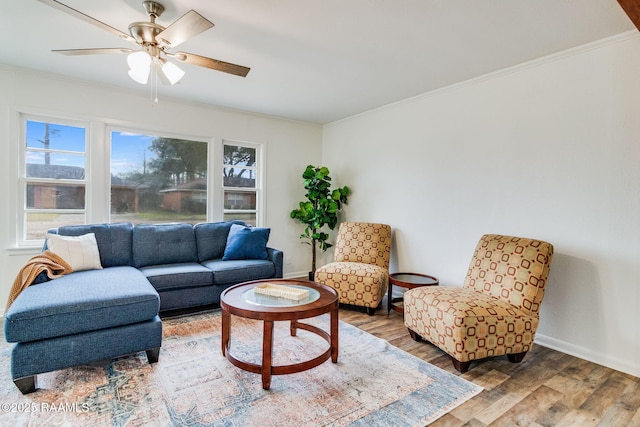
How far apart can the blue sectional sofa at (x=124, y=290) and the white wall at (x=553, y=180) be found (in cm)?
207

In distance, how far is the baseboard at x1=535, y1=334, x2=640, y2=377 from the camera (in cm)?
237

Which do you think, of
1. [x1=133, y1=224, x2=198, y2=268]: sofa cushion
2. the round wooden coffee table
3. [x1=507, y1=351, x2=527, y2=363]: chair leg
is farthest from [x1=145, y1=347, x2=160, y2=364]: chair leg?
[x1=507, y1=351, x2=527, y2=363]: chair leg

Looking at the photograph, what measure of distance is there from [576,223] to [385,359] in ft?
6.34

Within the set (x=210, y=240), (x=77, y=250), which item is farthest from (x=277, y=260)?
(x=77, y=250)

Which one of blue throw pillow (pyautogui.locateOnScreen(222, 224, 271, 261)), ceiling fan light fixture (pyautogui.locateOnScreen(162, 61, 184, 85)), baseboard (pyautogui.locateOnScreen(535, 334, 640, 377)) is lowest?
baseboard (pyautogui.locateOnScreen(535, 334, 640, 377))

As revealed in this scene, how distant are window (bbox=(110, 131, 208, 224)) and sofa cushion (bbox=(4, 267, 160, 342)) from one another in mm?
1566

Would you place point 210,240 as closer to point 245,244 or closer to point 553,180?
point 245,244

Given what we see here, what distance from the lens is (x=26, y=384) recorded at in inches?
77.1

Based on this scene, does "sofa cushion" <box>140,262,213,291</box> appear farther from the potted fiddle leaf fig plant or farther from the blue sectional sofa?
the potted fiddle leaf fig plant

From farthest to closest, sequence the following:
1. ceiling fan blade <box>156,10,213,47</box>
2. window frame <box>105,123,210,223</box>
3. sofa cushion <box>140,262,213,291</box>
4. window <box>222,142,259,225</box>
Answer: window <box>222,142,259,225</box>
window frame <box>105,123,210,223</box>
sofa cushion <box>140,262,213,291</box>
ceiling fan blade <box>156,10,213,47</box>

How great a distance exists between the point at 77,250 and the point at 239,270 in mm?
1498

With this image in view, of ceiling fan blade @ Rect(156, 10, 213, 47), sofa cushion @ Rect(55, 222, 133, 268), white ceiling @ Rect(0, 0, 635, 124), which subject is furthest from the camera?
sofa cushion @ Rect(55, 222, 133, 268)

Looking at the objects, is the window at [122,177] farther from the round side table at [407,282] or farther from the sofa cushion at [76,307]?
the round side table at [407,282]

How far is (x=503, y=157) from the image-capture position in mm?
3109
